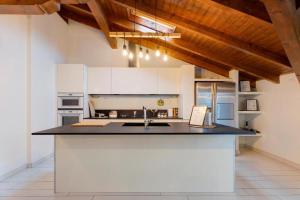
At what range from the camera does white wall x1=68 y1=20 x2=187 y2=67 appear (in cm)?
654

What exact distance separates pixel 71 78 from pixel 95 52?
1.26m

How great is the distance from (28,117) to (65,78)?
4.79 ft

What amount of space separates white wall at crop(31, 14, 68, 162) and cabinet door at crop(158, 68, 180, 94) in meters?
2.52

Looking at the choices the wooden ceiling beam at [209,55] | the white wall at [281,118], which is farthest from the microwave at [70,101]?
the white wall at [281,118]

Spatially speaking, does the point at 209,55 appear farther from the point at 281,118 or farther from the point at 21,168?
the point at 21,168

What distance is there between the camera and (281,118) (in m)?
5.19

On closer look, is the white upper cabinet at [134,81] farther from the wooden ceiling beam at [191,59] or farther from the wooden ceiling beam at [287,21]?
the wooden ceiling beam at [287,21]

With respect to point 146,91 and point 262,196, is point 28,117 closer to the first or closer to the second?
point 146,91

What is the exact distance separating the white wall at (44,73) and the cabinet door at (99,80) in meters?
0.85

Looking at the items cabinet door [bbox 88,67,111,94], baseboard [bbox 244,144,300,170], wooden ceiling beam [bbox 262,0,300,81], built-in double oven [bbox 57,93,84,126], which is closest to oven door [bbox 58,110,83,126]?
built-in double oven [bbox 57,93,84,126]

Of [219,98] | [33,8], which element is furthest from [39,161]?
[219,98]

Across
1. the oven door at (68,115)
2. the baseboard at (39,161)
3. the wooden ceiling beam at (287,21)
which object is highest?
the wooden ceiling beam at (287,21)

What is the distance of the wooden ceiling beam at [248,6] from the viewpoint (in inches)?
117

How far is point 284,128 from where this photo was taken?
507 cm
